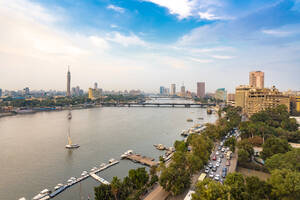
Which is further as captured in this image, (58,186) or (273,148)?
(273,148)

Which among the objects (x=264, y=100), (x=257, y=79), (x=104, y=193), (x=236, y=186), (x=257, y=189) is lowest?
(x=104, y=193)

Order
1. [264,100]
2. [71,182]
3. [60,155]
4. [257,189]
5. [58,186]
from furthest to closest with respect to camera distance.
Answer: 1. [264,100]
2. [60,155]
3. [71,182]
4. [58,186]
5. [257,189]

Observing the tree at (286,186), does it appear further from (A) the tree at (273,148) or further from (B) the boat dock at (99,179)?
(B) the boat dock at (99,179)

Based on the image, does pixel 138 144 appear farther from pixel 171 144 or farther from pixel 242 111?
pixel 242 111

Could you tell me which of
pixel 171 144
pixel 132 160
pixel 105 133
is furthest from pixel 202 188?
pixel 105 133

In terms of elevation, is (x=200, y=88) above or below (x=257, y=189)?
above

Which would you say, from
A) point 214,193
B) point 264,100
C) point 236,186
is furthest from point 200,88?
point 214,193

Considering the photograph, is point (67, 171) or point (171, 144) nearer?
point (67, 171)

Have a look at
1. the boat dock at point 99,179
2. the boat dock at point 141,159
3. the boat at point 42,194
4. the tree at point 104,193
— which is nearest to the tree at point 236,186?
the tree at point 104,193

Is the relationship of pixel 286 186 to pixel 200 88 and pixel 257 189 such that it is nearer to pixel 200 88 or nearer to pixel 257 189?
pixel 257 189
